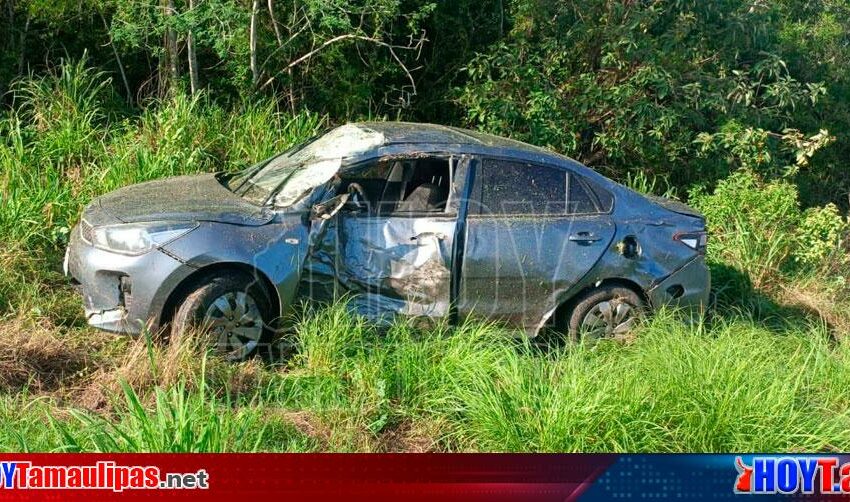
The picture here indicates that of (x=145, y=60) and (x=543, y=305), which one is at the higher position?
(x=145, y=60)

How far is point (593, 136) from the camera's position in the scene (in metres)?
10.7

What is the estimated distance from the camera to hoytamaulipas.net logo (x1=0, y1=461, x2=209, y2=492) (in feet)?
13.8

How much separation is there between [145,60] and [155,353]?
20.0 ft

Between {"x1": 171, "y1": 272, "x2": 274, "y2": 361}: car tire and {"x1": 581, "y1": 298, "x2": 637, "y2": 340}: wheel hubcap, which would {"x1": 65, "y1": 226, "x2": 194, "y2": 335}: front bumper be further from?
{"x1": 581, "y1": 298, "x2": 637, "y2": 340}: wheel hubcap

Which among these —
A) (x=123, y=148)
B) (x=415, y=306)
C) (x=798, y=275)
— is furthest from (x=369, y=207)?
(x=798, y=275)

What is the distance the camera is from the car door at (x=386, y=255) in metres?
6.29

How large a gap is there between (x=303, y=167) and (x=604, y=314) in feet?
7.61

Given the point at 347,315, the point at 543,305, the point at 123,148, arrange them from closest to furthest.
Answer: the point at 347,315
the point at 543,305
the point at 123,148

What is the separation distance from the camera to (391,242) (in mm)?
6406

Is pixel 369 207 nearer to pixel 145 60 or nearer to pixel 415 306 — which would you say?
pixel 415 306

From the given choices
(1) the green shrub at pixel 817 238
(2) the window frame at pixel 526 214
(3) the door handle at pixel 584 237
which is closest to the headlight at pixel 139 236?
(2) the window frame at pixel 526 214

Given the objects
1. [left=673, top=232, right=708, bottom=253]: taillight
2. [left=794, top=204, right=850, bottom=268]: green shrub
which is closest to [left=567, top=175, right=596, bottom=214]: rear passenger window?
[left=673, top=232, right=708, bottom=253]: taillight

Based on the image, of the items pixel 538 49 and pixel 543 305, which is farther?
pixel 538 49

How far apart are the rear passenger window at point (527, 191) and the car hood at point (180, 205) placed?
1.49 m
